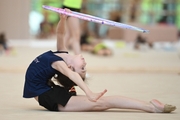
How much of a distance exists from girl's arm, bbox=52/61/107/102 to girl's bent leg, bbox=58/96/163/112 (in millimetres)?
252

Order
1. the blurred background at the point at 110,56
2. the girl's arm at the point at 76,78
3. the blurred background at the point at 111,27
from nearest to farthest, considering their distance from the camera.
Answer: the girl's arm at the point at 76,78
the blurred background at the point at 110,56
the blurred background at the point at 111,27

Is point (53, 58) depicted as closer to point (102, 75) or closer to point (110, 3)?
point (102, 75)

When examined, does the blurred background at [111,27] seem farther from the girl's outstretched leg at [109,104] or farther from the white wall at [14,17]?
the girl's outstretched leg at [109,104]

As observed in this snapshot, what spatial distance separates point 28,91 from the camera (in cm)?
375

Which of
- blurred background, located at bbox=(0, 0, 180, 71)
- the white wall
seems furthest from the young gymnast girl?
the white wall

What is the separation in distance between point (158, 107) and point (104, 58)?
5140mm

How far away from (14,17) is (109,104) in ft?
29.8

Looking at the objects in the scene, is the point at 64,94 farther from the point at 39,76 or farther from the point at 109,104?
the point at 109,104

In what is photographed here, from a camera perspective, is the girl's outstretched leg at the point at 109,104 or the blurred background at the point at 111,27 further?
the blurred background at the point at 111,27

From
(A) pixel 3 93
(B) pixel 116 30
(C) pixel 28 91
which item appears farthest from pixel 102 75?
(B) pixel 116 30

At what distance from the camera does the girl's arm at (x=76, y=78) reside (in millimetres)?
3420

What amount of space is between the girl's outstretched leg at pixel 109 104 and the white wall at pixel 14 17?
886cm

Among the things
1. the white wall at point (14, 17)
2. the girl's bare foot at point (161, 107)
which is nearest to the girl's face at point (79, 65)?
the girl's bare foot at point (161, 107)

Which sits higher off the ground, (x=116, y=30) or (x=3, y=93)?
(x=3, y=93)
